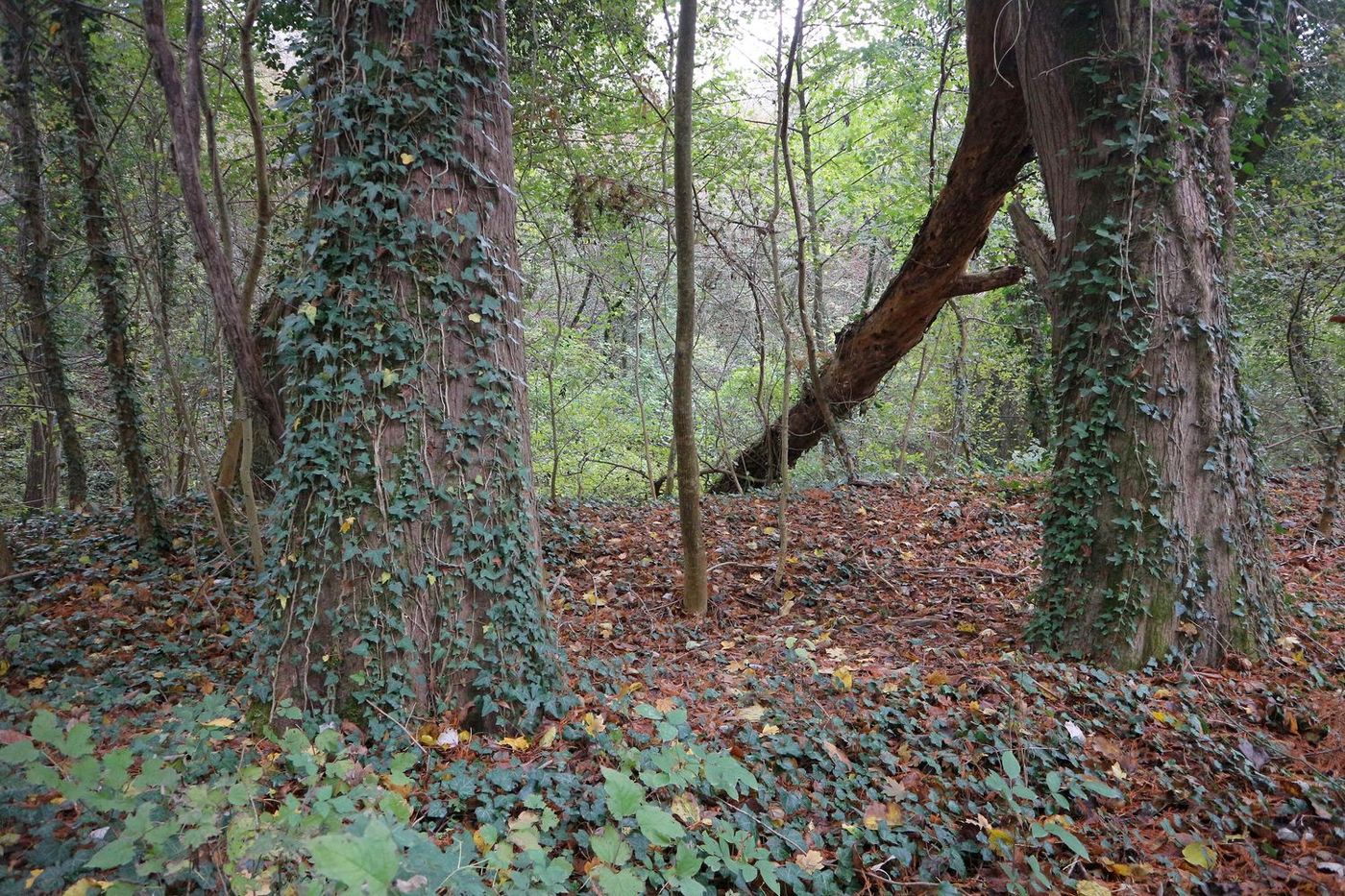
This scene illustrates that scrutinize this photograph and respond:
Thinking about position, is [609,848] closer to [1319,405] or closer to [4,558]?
[4,558]

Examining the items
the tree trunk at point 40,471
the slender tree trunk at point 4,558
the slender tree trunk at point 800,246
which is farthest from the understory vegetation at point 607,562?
the tree trunk at point 40,471

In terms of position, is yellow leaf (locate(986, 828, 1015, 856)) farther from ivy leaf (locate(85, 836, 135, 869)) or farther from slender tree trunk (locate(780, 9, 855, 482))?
slender tree trunk (locate(780, 9, 855, 482))

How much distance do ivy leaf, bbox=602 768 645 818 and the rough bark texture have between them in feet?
8.43

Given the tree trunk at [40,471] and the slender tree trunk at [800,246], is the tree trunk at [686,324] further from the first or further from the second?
the tree trunk at [40,471]

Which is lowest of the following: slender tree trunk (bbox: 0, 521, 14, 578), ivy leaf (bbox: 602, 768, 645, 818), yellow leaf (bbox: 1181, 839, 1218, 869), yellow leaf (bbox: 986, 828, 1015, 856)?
yellow leaf (bbox: 1181, 839, 1218, 869)

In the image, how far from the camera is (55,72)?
20.6 ft

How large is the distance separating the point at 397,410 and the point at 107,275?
5.21 m

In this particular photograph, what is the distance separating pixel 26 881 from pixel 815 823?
2.45m

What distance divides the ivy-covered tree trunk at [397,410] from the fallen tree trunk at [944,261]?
3.29m

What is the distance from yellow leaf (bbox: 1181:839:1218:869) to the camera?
2.67 meters

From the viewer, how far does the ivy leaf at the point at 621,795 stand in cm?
195

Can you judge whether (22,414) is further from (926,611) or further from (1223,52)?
(1223,52)

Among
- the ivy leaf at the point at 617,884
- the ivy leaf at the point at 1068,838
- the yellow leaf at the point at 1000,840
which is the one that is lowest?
the yellow leaf at the point at 1000,840

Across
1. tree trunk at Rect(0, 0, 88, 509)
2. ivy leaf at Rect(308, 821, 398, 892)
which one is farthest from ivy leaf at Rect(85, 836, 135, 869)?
tree trunk at Rect(0, 0, 88, 509)
